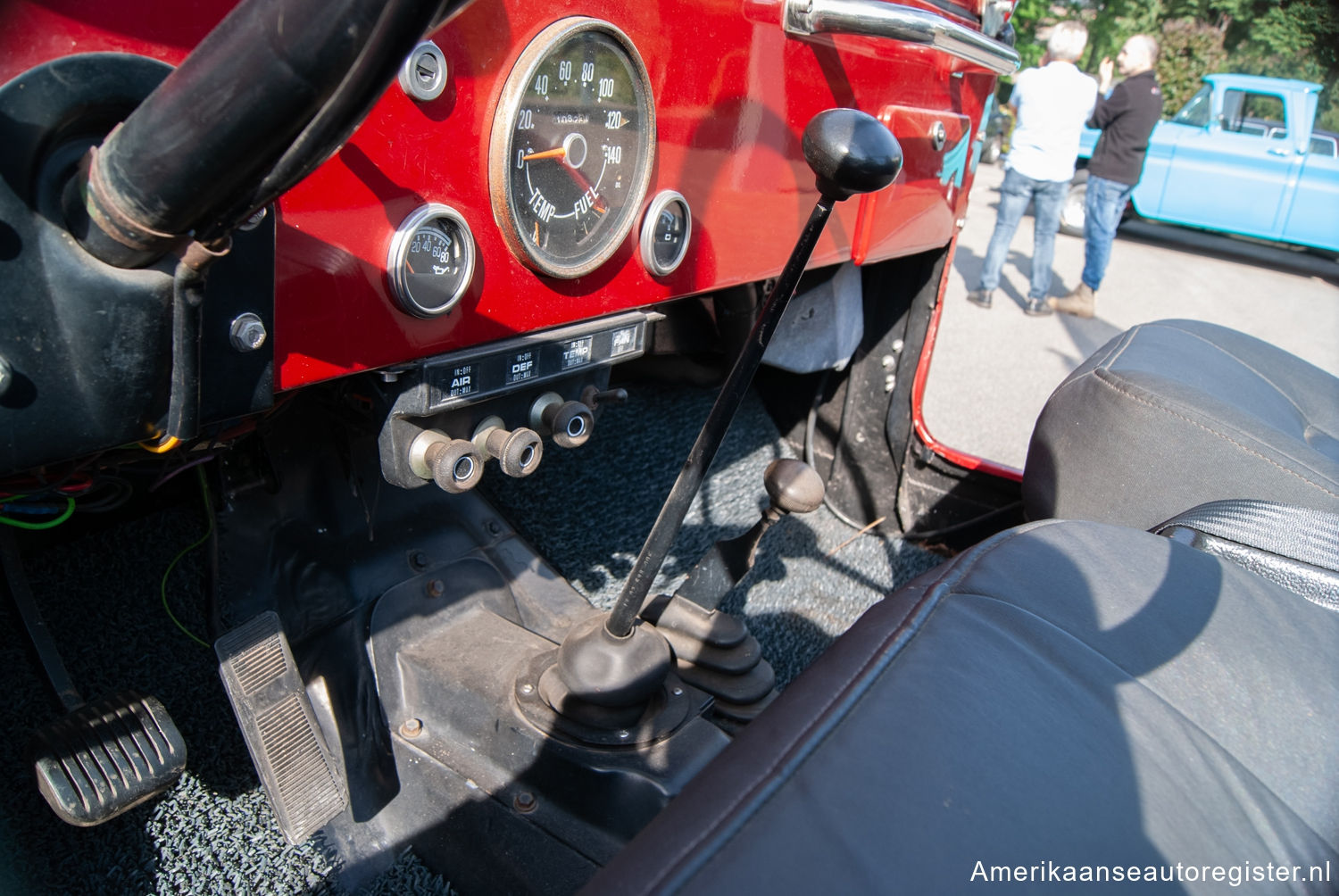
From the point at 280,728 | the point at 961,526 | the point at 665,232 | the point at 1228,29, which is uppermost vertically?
the point at 1228,29

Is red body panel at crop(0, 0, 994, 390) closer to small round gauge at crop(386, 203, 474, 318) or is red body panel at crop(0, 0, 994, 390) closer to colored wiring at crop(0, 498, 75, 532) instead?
small round gauge at crop(386, 203, 474, 318)

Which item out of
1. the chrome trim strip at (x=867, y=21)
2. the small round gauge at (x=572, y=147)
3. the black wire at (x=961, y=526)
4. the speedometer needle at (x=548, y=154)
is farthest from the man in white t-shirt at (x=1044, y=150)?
the speedometer needle at (x=548, y=154)

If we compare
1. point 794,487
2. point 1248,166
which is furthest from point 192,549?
point 1248,166

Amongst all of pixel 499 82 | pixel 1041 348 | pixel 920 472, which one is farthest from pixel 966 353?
pixel 499 82

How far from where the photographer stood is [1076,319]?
226 inches

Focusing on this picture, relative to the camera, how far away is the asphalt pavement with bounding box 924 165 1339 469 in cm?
396

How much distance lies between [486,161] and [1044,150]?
5.51m

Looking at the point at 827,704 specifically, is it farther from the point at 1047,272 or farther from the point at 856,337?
the point at 1047,272

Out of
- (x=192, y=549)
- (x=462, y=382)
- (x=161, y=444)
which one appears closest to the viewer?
(x=161, y=444)

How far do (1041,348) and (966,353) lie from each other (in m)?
0.60

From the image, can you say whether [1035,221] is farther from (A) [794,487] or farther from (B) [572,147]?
(B) [572,147]

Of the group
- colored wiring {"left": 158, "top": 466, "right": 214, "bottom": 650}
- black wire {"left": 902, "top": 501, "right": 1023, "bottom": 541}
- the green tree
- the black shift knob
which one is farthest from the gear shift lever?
the green tree

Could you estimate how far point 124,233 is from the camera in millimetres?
554

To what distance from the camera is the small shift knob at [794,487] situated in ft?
4.33
